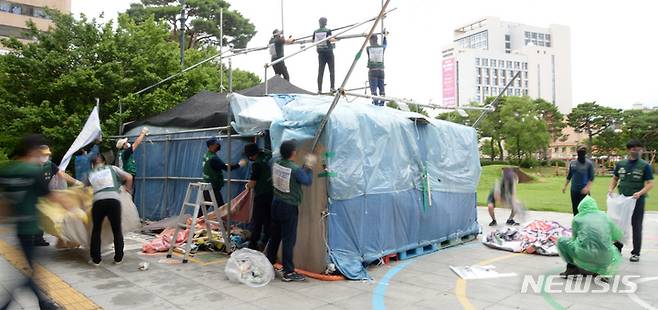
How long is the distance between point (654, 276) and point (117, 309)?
6.82 m

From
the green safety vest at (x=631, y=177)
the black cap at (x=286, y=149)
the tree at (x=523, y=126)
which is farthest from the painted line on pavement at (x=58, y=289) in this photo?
the tree at (x=523, y=126)

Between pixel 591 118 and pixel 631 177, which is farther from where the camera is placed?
pixel 591 118

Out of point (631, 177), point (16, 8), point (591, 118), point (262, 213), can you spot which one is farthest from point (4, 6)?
point (591, 118)

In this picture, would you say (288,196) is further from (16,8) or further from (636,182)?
(16,8)

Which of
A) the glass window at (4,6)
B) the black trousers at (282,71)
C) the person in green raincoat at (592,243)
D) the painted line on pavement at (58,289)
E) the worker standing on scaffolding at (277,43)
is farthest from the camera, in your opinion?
the glass window at (4,6)

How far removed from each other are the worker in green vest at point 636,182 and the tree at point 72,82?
1115cm

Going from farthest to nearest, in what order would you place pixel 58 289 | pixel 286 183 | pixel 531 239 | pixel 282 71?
pixel 282 71
pixel 531 239
pixel 286 183
pixel 58 289

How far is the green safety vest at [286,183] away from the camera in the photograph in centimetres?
564

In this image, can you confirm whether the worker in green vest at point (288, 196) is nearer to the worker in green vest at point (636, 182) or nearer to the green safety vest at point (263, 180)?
the green safety vest at point (263, 180)

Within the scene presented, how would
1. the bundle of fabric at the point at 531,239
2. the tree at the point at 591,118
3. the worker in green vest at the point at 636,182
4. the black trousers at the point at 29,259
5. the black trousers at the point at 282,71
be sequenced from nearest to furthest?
the black trousers at the point at 29,259
the worker in green vest at the point at 636,182
the bundle of fabric at the point at 531,239
the black trousers at the point at 282,71
the tree at the point at 591,118

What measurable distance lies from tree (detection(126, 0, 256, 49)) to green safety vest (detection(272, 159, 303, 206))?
74.8ft

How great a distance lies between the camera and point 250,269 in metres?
5.71

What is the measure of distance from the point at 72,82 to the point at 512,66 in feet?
389

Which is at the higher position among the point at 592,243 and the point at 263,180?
the point at 263,180
